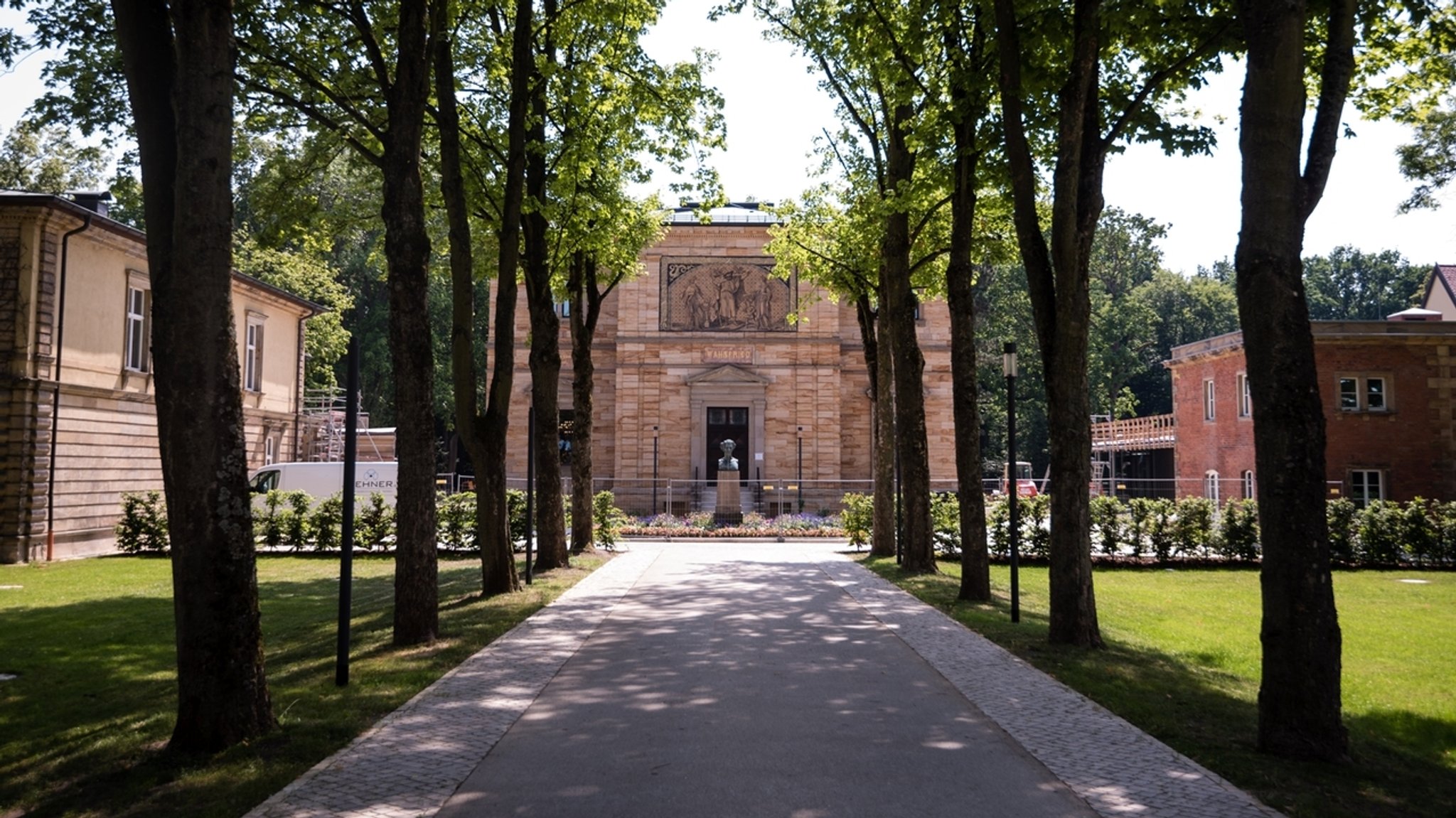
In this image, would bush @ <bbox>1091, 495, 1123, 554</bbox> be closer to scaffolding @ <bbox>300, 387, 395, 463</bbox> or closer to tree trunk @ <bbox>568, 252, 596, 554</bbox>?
tree trunk @ <bbox>568, 252, 596, 554</bbox>

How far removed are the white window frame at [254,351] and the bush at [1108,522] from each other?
24158mm

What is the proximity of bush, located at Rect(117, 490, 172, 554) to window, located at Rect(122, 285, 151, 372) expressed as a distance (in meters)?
3.39

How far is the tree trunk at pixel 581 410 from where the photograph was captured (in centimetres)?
2227

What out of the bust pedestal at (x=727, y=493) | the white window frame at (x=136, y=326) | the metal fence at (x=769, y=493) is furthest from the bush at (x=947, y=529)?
the white window frame at (x=136, y=326)

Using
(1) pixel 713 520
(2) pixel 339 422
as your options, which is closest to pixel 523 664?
(1) pixel 713 520

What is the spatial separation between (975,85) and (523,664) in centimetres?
864

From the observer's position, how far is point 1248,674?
396 inches

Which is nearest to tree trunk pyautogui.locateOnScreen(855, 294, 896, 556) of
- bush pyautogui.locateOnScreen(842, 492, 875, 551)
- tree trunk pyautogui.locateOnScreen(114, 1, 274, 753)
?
bush pyautogui.locateOnScreen(842, 492, 875, 551)

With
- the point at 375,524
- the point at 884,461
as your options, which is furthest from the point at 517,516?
the point at 884,461

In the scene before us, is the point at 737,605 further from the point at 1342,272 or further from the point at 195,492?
the point at 1342,272

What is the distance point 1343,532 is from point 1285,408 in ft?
64.9

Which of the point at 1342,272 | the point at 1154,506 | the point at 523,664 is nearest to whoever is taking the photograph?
the point at 523,664

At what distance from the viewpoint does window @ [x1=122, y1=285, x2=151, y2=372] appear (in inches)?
975

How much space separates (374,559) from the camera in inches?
930
